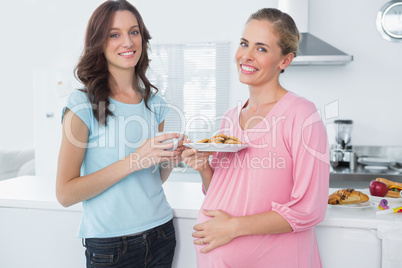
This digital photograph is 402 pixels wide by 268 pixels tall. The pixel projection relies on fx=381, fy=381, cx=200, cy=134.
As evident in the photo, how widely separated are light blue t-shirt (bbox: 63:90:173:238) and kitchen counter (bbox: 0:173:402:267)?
0.23 m

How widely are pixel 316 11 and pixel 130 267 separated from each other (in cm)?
302

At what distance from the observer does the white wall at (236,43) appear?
343 cm

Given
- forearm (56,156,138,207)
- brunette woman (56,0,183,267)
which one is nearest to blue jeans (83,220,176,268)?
brunette woman (56,0,183,267)

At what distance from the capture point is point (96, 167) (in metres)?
1.24

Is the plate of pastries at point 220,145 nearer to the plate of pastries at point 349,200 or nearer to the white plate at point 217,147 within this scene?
the white plate at point 217,147

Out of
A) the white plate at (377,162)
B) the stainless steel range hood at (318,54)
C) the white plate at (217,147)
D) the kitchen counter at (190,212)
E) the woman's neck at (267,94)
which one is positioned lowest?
the kitchen counter at (190,212)

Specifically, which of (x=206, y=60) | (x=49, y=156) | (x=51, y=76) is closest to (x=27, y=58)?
(x=51, y=76)

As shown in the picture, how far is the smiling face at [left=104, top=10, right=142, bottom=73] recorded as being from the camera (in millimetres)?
1256

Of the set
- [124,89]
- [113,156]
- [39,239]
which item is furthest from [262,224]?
[39,239]

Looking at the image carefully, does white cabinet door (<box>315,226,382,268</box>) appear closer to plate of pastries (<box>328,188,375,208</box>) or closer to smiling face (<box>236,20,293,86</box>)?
plate of pastries (<box>328,188,375,208</box>)

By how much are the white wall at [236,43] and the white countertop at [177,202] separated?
2041 mm

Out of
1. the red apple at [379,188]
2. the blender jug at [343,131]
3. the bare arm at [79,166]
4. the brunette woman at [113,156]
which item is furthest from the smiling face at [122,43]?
the blender jug at [343,131]

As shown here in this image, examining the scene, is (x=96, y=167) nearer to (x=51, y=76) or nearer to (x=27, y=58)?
(x=51, y=76)

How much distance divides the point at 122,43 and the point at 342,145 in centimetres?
264
